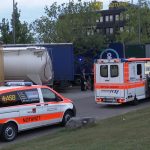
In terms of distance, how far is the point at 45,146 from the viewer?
1129 cm

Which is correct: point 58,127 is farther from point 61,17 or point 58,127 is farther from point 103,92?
point 61,17

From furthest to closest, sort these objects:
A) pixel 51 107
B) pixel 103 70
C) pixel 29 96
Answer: pixel 103 70, pixel 51 107, pixel 29 96

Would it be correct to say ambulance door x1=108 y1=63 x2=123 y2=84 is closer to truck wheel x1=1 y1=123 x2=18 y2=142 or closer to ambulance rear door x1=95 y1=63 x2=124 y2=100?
ambulance rear door x1=95 y1=63 x2=124 y2=100

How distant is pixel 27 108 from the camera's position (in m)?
14.8

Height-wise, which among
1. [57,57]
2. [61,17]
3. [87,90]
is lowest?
[87,90]

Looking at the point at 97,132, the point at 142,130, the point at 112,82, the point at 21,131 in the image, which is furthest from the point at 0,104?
the point at 112,82

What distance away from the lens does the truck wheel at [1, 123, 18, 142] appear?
45.6ft

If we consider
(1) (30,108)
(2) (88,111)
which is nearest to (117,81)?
(2) (88,111)

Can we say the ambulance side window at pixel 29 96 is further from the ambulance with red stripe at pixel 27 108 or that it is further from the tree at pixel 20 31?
the tree at pixel 20 31

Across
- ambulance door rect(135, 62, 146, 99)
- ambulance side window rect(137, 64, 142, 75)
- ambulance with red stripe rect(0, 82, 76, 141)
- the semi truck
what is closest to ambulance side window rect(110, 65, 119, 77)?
ambulance door rect(135, 62, 146, 99)

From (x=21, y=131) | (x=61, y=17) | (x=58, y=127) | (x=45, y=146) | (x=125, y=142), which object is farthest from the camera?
(x=61, y=17)

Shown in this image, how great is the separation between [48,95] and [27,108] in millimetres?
1420

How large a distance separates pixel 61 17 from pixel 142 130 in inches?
1793

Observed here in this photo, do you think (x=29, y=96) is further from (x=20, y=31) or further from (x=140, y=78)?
(x=20, y=31)
